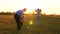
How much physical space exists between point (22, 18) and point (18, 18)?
337 millimetres

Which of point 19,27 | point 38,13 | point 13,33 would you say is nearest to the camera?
point 13,33

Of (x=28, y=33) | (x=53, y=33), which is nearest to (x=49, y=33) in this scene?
(x=53, y=33)

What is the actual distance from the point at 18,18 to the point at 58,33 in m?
2.47

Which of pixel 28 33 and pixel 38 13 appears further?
pixel 38 13

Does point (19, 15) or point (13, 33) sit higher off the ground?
point (19, 15)

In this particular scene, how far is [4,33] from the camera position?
1506 centimetres

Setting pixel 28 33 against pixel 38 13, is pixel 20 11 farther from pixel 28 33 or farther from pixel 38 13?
pixel 38 13

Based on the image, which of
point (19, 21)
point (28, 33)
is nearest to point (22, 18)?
point (19, 21)

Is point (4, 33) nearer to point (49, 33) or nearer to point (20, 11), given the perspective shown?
point (20, 11)

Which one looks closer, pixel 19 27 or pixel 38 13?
pixel 19 27

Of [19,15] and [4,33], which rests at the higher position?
[19,15]

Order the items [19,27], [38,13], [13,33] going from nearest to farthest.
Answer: [13,33] → [19,27] → [38,13]

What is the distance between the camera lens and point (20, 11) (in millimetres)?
15508

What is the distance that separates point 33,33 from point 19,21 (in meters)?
1.19
